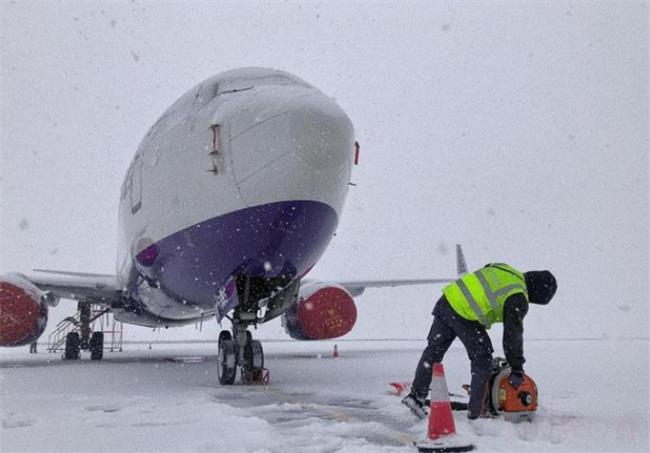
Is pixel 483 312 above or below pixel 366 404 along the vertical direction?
above

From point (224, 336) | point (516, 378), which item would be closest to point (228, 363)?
point (224, 336)

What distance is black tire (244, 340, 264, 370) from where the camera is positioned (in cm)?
747

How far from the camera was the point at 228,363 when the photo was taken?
23.8 feet

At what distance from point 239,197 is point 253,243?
56 cm

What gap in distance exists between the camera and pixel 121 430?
13.6 feet

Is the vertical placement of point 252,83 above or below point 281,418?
above

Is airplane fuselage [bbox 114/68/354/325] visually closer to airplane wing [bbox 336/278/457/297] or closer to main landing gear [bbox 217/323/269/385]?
main landing gear [bbox 217/323/269/385]

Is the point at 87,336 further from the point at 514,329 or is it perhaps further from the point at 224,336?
the point at 514,329

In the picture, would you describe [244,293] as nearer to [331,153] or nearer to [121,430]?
[331,153]

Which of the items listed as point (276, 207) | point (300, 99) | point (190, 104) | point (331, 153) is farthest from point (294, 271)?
point (190, 104)

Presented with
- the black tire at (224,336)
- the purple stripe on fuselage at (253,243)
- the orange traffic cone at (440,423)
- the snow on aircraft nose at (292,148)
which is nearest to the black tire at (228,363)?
the black tire at (224,336)

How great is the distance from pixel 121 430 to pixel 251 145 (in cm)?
327

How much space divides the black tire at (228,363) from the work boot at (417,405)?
118 inches

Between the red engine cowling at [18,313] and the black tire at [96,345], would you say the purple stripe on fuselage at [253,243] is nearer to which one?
the red engine cowling at [18,313]
